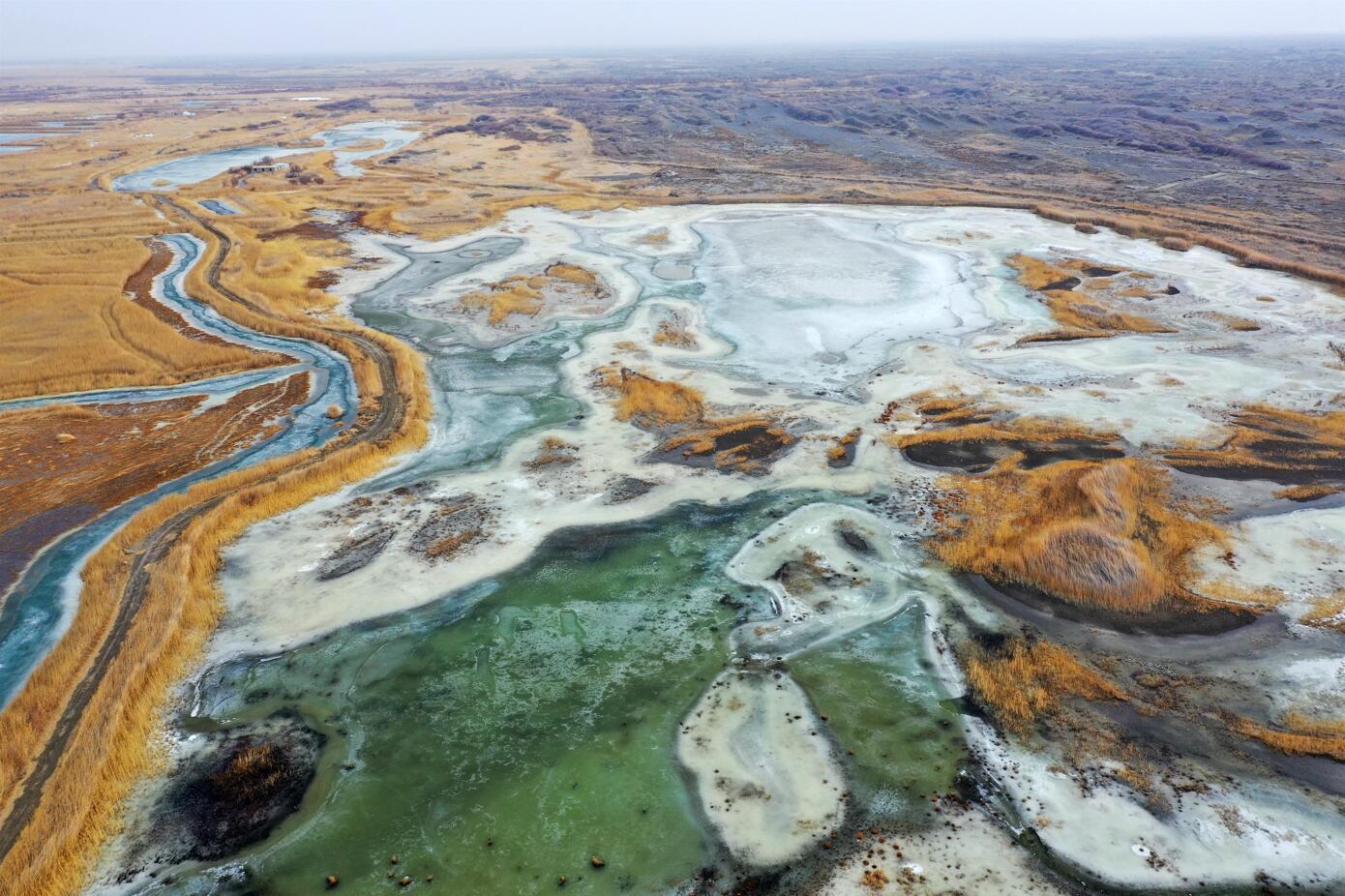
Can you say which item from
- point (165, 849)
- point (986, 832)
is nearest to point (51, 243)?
point (165, 849)

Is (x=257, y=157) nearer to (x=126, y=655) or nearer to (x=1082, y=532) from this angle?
(x=126, y=655)

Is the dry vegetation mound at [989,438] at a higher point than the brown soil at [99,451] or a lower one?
lower

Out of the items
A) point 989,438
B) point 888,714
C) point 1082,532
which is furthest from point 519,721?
point 989,438

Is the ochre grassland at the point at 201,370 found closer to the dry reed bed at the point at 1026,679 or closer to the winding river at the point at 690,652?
the dry reed bed at the point at 1026,679

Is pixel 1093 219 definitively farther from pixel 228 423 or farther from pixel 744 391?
pixel 228 423

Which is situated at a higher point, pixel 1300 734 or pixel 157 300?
pixel 157 300

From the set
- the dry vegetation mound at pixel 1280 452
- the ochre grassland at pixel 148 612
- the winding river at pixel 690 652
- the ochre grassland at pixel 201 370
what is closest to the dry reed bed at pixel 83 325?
the ochre grassland at pixel 201 370
